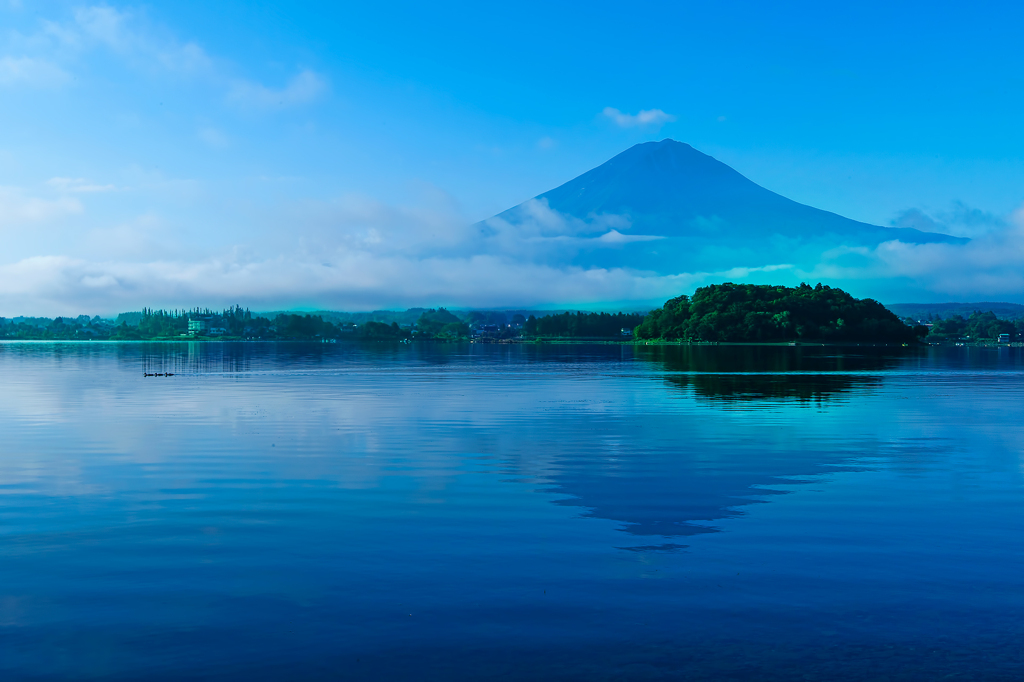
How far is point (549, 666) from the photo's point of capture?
10.7 m

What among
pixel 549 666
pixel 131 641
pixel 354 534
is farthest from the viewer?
pixel 354 534

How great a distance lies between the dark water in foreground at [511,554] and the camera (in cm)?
1106

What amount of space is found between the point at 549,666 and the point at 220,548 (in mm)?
8295

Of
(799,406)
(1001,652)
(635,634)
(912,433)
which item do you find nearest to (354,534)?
(635,634)

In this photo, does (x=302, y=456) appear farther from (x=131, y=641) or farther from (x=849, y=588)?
(x=849, y=588)

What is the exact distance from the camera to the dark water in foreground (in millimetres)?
11062

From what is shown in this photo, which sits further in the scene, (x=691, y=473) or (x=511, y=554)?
(x=691, y=473)

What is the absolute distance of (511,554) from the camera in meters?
15.7

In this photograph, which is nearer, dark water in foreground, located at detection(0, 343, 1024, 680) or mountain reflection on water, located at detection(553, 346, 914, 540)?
dark water in foreground, located at detection(0, 343, 1024, 680)

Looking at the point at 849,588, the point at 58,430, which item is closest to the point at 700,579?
the point at 849,588

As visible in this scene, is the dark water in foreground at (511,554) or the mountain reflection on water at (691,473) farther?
the mountain reflection on water at (691,473)

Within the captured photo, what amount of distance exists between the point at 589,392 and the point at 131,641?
50.8 m

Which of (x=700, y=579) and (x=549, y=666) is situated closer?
(x=549, y=666)

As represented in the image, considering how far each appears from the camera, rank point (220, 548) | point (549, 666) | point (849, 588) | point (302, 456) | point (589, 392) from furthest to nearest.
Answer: point (589, 392) < point (302, 456) < point (220, 548) < point (849, 588) < point (549, 666)
